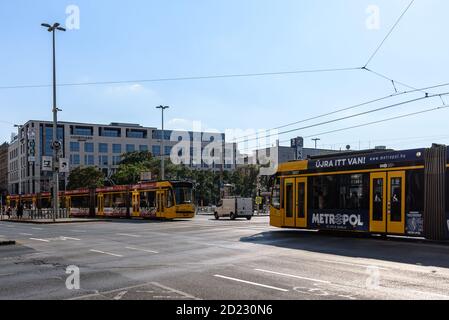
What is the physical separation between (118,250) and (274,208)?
32.4 feet

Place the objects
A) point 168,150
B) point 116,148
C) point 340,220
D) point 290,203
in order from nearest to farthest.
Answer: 1. point 340,220
2. point 290,203
3. point 116,148
4. point 168,150

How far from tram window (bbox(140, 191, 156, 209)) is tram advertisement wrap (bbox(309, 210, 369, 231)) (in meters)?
21.4

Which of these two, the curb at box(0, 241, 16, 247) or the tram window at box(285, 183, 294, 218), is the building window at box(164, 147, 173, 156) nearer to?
the tram window at box(285, 183, 294, 218)

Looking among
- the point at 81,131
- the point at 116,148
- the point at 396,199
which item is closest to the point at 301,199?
the point at 396,199

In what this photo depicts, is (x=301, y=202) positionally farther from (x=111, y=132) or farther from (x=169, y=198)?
(x=111, y=132)

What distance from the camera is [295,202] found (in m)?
22.8

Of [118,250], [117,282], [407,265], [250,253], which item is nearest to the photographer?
[117,282]

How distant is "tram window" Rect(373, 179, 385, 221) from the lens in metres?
18.7

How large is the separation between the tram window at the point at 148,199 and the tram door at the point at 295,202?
19.4 metres

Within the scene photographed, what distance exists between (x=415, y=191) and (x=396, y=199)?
2.47ft

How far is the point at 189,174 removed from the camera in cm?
8925

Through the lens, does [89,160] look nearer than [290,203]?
No
